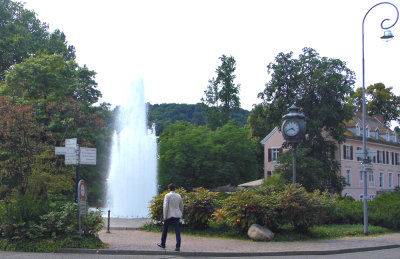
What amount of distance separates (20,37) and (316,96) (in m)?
27.8

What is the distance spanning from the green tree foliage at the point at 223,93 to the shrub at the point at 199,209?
4717 centimetres

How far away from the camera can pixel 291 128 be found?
747 inches

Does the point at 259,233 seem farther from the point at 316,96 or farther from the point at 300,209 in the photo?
the point at 316,96

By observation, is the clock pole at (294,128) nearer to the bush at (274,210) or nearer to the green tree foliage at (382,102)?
the bush at (274,210)

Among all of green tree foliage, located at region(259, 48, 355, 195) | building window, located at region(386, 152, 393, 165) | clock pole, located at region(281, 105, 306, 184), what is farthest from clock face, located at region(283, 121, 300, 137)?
building window, located at region(386, 152, 393, 165)

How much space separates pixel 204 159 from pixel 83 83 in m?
13.9

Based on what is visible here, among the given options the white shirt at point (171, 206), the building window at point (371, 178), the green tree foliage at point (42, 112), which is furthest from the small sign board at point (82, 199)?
the building window at point (371, 178)

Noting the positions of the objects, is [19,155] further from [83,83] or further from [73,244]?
[83,83]

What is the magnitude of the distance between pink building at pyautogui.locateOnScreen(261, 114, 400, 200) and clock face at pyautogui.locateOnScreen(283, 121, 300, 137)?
1565 inches

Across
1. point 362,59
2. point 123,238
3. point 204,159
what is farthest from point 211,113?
point 123,238

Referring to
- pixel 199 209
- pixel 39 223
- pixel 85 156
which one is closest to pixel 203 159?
pixel 199 209

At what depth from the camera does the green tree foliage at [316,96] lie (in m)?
46.0

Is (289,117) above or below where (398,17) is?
A: below

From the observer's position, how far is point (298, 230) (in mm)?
17156
